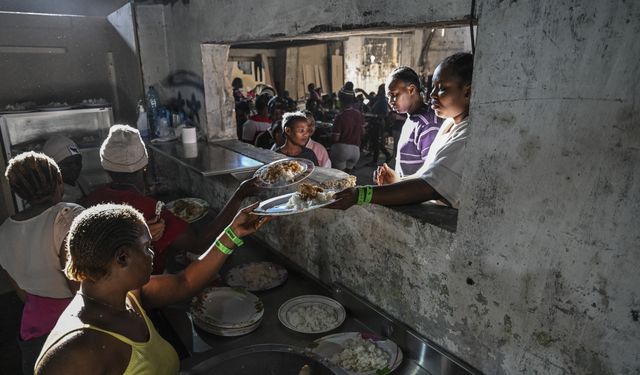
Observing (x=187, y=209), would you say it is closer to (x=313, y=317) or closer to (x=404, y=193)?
(x=313, y=317)

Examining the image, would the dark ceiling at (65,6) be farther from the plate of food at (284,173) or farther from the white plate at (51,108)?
the plate of food at (284,173)

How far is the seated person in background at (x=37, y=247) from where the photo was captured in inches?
87.8

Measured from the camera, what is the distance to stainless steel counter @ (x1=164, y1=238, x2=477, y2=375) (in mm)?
1993

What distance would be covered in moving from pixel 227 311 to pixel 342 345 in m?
0.77

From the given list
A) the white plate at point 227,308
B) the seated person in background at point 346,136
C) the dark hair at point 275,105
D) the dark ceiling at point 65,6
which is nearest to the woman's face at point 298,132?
the white plate at point 227,308

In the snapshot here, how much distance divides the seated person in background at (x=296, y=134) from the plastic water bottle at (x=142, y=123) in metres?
2.15

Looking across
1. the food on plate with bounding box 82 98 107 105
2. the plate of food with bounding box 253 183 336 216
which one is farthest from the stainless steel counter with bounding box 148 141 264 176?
the plate of food with bounding box 253 183 336 216

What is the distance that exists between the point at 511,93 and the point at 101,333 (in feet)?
5.71

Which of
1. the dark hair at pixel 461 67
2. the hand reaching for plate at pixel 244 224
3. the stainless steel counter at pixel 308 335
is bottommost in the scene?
the stainless steel counter at pixel 308 335

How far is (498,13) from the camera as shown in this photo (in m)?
1.48

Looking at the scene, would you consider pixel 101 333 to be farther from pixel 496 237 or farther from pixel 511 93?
pixel 511 93

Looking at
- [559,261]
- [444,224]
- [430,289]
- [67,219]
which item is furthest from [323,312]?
[67,219]

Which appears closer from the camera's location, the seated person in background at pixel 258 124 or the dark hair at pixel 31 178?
the dark hair at pixel 31 178

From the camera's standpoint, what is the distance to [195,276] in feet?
6.98
